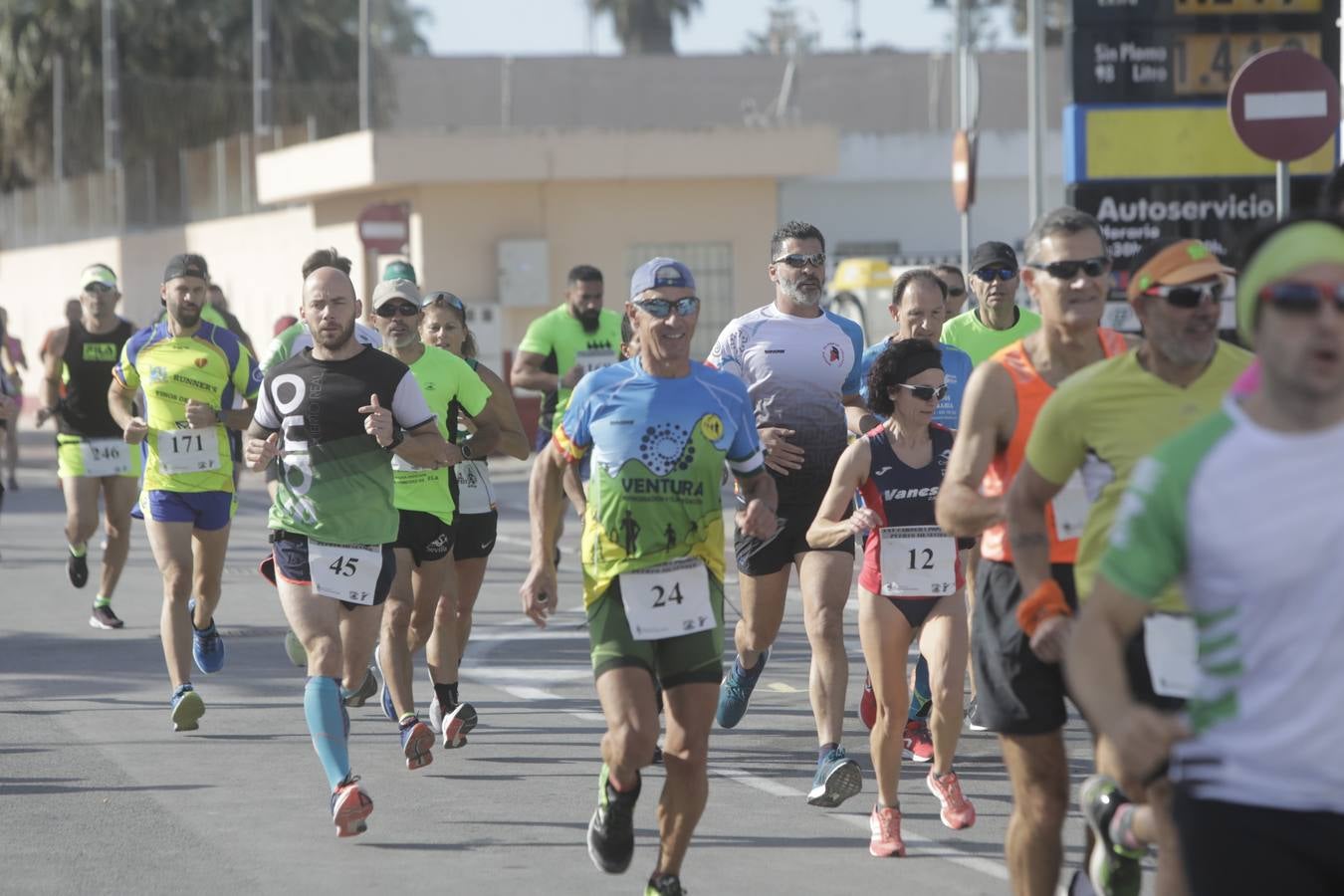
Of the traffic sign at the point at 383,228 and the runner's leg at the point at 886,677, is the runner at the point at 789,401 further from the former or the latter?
the traffic sign at the point at 383,228

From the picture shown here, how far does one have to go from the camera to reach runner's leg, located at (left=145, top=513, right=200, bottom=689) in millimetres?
10148

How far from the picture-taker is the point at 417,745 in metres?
9.04

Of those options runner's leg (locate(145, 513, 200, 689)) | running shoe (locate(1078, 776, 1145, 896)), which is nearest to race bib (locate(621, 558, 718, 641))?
running shoe (locate(1078, 776, 1145, 896))

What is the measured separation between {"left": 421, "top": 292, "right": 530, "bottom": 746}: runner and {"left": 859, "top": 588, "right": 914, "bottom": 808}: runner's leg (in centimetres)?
206

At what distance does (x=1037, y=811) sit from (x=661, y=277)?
79.1 inches

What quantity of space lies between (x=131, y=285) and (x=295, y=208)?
12.1 meters

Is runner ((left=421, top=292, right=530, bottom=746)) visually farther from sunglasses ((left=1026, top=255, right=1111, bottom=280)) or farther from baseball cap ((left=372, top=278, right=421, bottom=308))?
sunglasses ((left=1026, top=255, right=1111, bottom=280))

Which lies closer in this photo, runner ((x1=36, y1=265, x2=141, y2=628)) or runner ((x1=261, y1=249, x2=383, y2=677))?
runner ((x1=261, y1=249, x2=383, y2=677))

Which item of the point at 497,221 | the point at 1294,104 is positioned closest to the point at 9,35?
the point at 497,221

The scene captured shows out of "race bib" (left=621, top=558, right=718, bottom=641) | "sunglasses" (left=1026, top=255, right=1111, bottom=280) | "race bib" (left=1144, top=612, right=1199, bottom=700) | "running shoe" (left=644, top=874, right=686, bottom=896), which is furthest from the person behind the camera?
"race bib" (left=621, top=558, right=718, bottom=641)

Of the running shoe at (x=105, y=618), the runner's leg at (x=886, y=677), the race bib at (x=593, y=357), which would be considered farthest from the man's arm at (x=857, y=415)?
the running shoe at (x=105, y=618)

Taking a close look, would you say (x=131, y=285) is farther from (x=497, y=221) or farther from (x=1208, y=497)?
(x=1208, y=497)

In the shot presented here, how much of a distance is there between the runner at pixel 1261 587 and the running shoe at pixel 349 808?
4.06 m

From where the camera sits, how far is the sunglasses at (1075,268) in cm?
605
